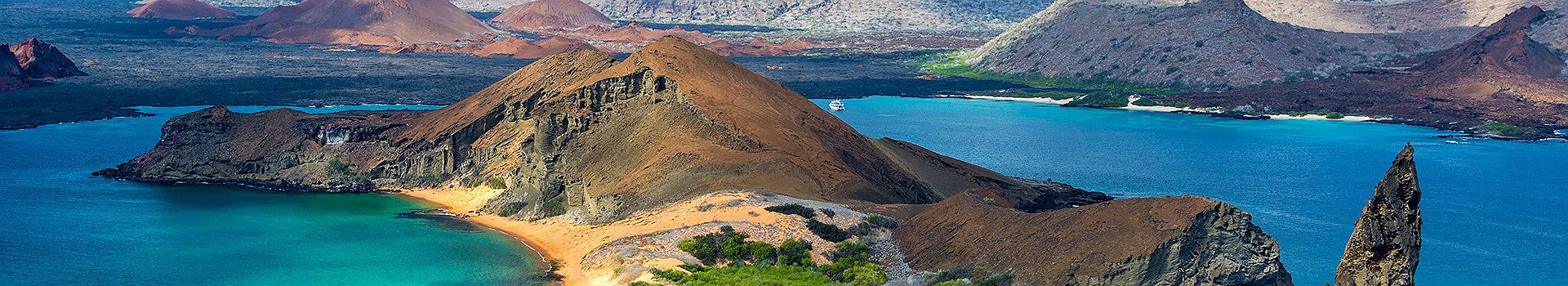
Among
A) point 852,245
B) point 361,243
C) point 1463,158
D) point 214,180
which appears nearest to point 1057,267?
point 852,245

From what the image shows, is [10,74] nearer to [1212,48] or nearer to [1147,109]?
[1147,109]

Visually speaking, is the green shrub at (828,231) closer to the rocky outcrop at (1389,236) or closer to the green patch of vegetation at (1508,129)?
the rocky outcrop at (1389,236)

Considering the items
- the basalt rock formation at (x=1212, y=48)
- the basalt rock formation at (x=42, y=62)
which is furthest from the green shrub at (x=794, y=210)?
the basalt rock formation at (x=1212, y=48)

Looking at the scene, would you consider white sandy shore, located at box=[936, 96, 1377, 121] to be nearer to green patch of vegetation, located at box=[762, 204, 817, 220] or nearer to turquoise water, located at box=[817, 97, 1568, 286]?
turquoise water, located at box=[817, 97, 1568, 286]

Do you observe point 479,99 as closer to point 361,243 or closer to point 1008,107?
point 361,243

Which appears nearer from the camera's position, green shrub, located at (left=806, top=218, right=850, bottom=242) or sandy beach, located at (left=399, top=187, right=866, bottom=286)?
sandy beach, located at (left=399, top=187, right=866, bottom=286)

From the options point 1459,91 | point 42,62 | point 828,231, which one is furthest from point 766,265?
point 1459,91

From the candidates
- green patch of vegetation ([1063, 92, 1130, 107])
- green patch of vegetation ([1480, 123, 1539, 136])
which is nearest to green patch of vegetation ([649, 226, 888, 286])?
green patch of vegetation ([1480, 123, 1539, 136])
